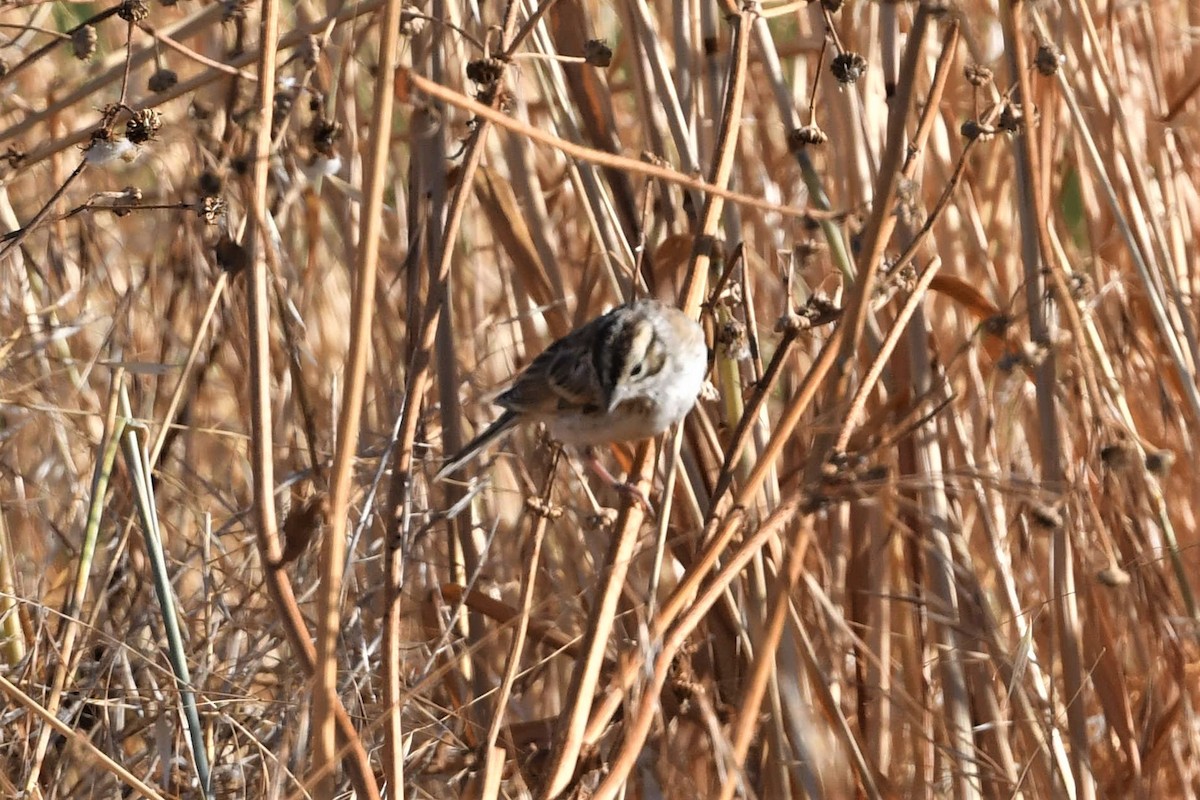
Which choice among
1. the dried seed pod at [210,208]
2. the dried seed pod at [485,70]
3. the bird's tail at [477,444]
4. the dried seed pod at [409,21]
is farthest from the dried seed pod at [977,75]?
the dried seed pod at [210,208]

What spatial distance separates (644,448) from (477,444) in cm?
32

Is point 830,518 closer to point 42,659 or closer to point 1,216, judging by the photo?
point 42,659

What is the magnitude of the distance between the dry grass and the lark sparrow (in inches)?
3.3

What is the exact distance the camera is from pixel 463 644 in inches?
92.7

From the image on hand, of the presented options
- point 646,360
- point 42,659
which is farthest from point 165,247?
point 646,360

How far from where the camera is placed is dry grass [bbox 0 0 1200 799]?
5.58 ft

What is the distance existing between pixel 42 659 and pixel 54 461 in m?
0.66

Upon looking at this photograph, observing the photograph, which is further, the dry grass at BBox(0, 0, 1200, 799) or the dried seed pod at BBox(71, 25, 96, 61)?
the dried seed pod at BBox(71, 25, 96, 61)

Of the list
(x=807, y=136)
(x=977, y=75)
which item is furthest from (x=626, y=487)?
(x=977, y=75)

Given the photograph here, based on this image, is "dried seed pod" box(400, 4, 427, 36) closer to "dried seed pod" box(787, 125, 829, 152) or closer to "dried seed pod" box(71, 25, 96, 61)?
"dried seed pod" box(71, 25, 96, 61)

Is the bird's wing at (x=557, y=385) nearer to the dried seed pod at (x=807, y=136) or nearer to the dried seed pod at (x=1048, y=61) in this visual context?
the dried seed pod at (x=807, y=136)

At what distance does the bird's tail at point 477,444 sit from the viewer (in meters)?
2.23

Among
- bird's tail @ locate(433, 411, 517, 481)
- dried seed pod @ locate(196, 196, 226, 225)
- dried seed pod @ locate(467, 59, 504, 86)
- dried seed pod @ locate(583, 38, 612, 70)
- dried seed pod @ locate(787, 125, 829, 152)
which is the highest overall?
dried seed pod @ locate(467, 59, 504, 86)

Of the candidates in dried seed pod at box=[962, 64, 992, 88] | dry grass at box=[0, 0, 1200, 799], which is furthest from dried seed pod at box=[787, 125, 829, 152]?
dried seed pod at box=[962, 64, 992, 88]
